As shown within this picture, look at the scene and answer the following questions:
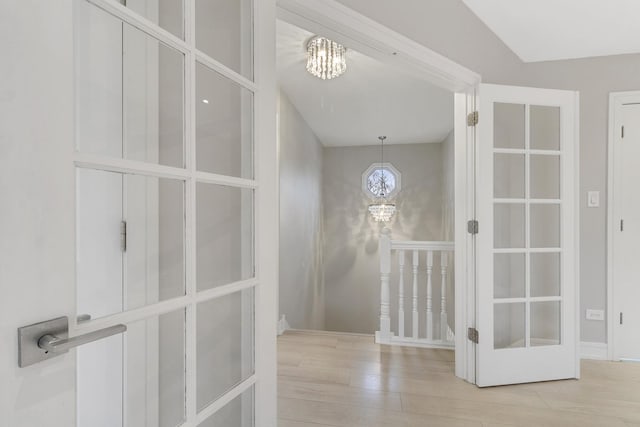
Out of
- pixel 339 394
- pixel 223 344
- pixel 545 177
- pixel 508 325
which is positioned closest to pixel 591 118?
pixel 545 177

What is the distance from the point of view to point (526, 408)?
5.85 ft

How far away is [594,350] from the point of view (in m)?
2.48

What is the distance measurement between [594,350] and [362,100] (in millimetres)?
3396

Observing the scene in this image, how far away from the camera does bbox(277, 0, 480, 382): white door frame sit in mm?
1498

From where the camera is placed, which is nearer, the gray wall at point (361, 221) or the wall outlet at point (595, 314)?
the wall outlet at point (595, 314)

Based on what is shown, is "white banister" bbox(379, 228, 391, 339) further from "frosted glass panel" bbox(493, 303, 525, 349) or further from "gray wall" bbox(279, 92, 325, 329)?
"gray wall" bbox(279, 92, 325, 329)

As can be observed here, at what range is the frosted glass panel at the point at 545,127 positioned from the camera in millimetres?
2135
